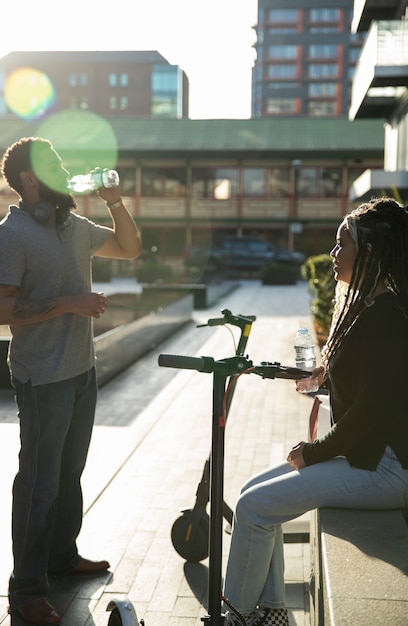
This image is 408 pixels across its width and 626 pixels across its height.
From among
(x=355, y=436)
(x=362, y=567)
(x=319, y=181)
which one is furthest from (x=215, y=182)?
(x=362, y=567)

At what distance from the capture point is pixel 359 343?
2.89 m

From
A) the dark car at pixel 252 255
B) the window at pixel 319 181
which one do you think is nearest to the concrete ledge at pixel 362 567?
the dark car at pixel 252 255

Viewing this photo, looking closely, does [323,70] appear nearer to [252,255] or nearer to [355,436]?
[252,255]

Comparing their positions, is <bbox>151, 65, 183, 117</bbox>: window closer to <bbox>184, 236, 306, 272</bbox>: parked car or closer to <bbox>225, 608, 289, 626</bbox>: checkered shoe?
<bbox>184, 236, 306, 272</bbox>: parked car

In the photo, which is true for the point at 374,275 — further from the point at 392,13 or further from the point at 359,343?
the point at 392,13

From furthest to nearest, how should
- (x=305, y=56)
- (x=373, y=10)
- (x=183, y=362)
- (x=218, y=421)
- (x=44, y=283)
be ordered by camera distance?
(x=305, y=56) < (x=373, y=10) < (x=44, y=283) < (x=218, y=421) < (x=183, y=362)

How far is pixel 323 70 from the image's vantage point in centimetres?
10869

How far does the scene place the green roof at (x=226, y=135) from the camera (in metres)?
43.1

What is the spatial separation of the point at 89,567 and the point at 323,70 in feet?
366

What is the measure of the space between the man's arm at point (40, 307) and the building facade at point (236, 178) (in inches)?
1562

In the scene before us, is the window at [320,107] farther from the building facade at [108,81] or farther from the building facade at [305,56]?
the building facade at [108,81]

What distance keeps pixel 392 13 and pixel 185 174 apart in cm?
2322

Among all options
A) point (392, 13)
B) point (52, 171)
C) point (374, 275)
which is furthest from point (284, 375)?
point (392, 13)

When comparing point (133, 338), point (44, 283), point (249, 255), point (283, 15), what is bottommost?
point (249, 255)
